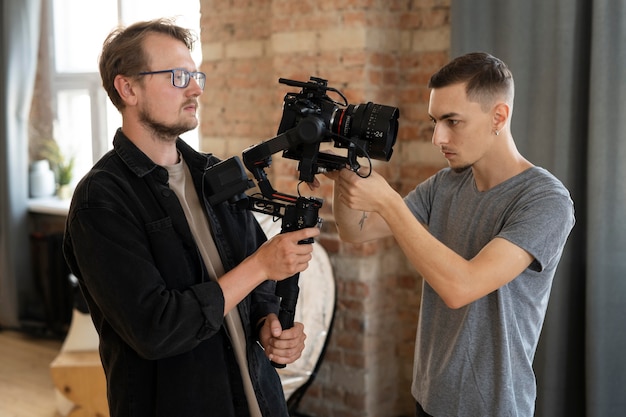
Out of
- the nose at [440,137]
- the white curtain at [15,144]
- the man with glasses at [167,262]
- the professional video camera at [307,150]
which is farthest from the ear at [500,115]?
the white curtain at [15,144]

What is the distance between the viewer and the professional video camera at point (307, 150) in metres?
1.53

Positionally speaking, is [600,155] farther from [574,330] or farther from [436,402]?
[436,402]

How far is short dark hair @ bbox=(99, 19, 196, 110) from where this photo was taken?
5.23ft

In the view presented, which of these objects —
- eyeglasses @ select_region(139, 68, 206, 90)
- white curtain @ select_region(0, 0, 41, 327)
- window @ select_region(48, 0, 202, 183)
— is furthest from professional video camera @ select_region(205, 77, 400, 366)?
white curtain @ select_region(0, 0, 41, 327)

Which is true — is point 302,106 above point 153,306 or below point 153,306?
above

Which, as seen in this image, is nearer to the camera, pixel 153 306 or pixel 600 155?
pixel 153 306

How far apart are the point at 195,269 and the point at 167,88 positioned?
398 mm

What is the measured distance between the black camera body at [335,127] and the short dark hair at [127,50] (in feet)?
1.01

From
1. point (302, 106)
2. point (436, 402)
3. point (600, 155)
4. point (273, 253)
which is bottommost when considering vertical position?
point (436, 402)

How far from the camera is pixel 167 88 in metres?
1.60

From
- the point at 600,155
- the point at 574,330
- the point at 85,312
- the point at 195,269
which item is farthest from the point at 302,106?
the point at 85,312

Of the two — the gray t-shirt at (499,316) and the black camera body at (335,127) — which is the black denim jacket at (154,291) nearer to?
the black camera body at (335,127)

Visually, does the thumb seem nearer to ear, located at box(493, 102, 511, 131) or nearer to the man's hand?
the man's hand

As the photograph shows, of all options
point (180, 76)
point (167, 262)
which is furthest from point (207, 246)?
point (180, 76)
